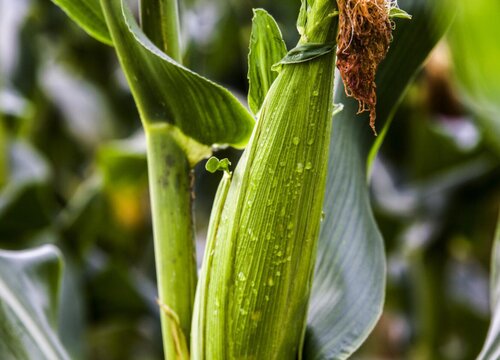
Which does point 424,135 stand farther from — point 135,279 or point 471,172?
point 135,279

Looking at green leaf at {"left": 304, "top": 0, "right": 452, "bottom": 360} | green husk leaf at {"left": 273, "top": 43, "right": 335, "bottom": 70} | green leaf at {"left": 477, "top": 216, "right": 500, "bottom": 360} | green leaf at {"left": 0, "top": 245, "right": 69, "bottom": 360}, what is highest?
green husk leaf at {"left": 273, "top": 43, "right": 335, "bottom": 70}

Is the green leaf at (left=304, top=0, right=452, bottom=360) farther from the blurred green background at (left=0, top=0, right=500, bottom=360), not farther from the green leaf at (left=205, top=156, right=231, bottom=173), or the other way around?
the blurred green background at (left=0, top=0, right=500, bottom=360)

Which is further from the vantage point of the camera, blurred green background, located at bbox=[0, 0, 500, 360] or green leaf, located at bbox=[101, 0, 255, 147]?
blurred green background, located at bbox=[0, 0, 500, 360]

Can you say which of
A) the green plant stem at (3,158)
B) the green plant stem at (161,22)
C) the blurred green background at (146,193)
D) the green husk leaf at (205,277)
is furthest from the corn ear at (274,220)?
the green plant stem at (3,158)

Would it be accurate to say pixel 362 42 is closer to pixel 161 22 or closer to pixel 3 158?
pixel 161 22

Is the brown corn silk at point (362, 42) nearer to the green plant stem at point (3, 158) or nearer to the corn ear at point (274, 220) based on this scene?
the corn ear at point (274, 220)

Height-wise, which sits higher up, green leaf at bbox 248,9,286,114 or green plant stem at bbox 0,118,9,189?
green leaf at bbox 248,9,286,114

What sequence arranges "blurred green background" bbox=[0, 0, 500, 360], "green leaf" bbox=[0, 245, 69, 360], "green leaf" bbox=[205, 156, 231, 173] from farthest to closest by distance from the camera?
"blurred green background" bbox=[0, 0, 500, 360], "green leaf" bbox=[0, 245, 69, 360], "green leaf" bbox=[205, 156, 231, 173]

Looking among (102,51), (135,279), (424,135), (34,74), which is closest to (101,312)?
(135,279)

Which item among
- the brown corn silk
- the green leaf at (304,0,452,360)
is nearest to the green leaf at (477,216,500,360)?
the green leaf at (304,0,452,360)
